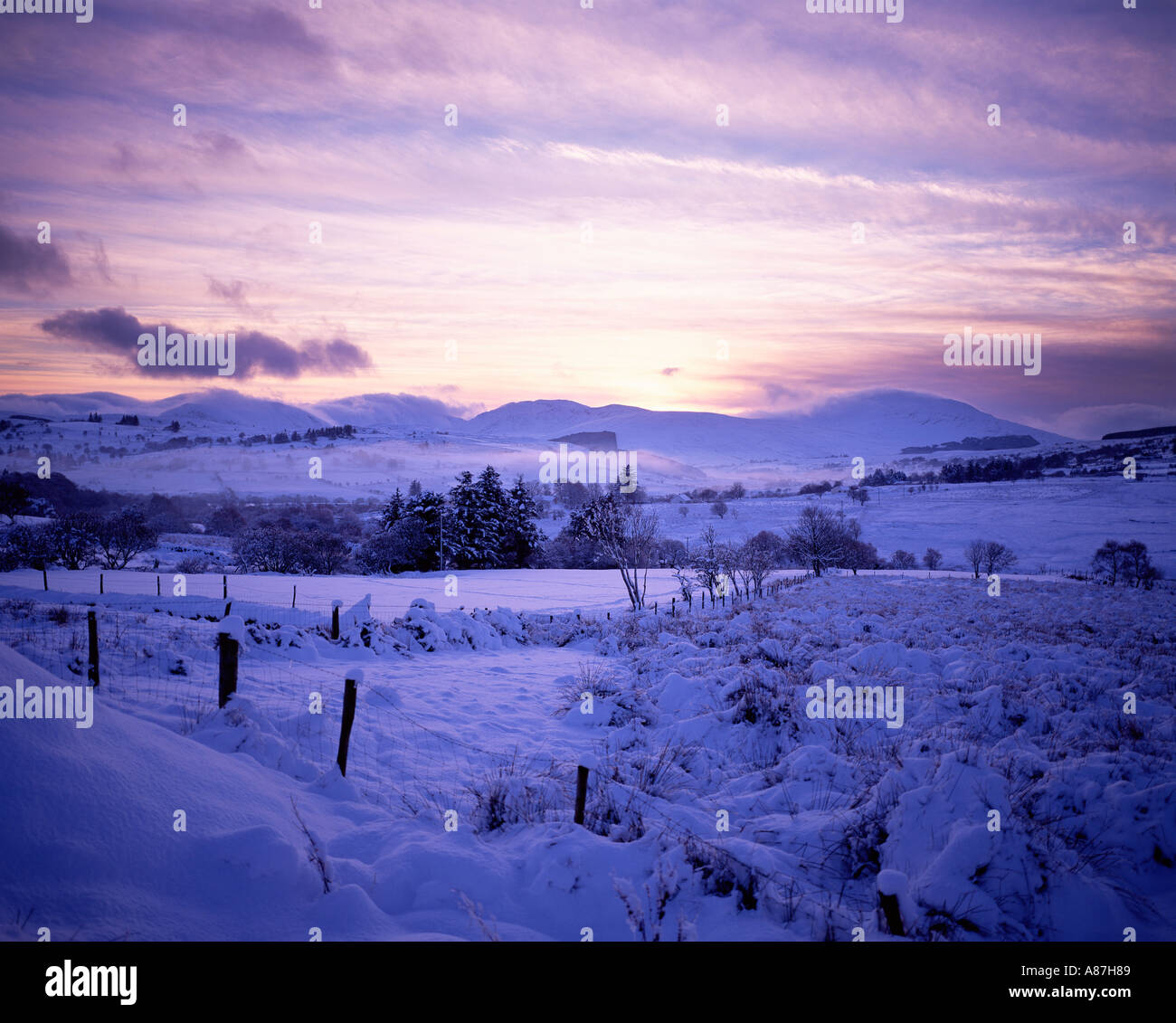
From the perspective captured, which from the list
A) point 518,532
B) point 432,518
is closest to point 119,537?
point 432,518

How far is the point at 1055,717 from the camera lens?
8672mm

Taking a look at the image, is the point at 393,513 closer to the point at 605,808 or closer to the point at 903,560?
the point at 605,808

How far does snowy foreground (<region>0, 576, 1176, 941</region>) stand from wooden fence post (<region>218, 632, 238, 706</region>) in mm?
375

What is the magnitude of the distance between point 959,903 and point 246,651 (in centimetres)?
1530

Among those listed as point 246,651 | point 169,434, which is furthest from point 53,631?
point 169,434

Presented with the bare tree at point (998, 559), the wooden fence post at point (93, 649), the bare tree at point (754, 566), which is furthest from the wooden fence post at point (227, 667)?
the bare tree at point (998, 559)

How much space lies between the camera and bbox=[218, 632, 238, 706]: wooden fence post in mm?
8000

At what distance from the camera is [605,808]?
6184 mm

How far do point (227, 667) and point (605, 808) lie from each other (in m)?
5.91

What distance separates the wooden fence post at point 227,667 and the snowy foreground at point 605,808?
1.23 feet

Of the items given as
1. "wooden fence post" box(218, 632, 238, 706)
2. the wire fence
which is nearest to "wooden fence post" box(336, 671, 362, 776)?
the wire fence

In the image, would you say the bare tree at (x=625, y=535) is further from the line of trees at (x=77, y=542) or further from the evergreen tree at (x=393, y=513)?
the line of trees at (x=77, y=542)

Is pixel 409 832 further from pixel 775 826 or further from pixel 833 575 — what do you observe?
pixel 833 575

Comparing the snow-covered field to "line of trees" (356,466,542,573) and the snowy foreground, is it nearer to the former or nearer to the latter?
"line of trees" (356,466,542,573)
